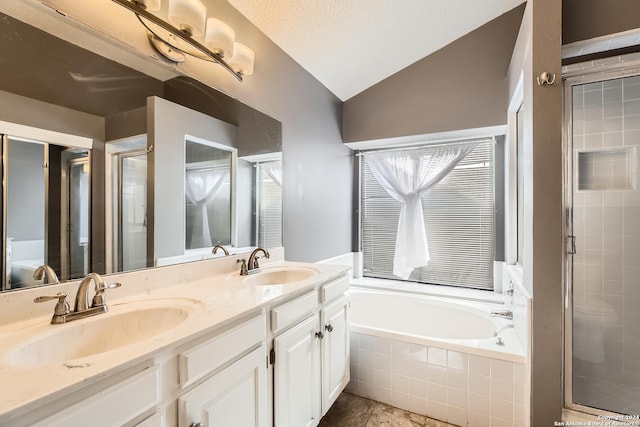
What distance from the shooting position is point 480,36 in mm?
2402

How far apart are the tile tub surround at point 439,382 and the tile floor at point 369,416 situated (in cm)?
4

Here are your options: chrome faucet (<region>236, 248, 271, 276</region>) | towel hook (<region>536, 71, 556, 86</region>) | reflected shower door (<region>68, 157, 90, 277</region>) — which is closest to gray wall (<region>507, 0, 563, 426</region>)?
towel hook (<region>536, 71, 556, 86</region>)

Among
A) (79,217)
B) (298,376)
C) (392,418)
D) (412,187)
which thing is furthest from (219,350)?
(412,187)

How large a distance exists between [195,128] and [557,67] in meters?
1.93

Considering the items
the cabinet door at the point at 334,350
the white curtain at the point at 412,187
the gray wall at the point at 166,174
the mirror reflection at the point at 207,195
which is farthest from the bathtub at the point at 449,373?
the gray wall at the point at 166,174

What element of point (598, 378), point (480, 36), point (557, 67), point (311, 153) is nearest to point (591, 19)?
point (557, 67)

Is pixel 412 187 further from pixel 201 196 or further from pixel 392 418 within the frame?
pixel 201 196

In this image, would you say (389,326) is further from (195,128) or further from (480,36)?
(480,36)

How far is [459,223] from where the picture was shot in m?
2.80

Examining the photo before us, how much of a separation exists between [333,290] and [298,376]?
1.56ft

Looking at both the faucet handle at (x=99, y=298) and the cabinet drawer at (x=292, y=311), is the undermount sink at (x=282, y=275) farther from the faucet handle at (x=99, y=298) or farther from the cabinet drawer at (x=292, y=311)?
the faucet handle at (x=99, y=298)

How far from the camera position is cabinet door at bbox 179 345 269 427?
31.6 inches

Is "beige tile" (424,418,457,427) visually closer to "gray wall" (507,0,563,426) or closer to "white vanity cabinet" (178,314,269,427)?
"gray wall" (507,0,563,426)

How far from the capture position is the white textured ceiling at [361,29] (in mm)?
1776
